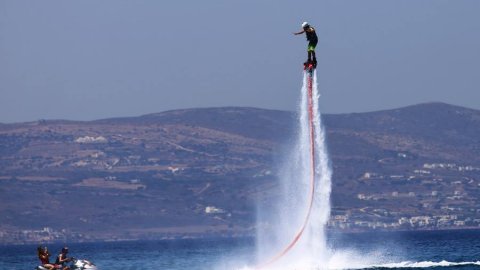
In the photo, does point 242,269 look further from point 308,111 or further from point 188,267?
point 188,267

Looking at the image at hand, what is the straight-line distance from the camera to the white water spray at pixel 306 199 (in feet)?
352

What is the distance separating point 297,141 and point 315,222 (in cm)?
717

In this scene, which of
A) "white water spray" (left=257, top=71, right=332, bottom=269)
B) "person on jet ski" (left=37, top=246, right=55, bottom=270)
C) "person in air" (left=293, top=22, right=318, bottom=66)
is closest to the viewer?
"person in air" (left=293, top=22, right=318, bottom=66)

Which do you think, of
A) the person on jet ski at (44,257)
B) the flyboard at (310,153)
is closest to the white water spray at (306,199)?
the flyboard at (310,153)

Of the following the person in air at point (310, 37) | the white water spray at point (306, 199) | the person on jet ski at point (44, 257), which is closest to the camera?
the person in air at point (310, 37)

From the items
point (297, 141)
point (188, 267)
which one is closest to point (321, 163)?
point (297, 141)

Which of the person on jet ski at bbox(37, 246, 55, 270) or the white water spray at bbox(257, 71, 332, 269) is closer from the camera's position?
the white water spray at bbox(257, 71, 332, 269)

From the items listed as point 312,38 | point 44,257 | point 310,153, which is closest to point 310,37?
point 312,38

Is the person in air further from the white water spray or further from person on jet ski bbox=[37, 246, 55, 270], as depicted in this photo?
person on jet ski bbox=[37, 246, 55, 270]

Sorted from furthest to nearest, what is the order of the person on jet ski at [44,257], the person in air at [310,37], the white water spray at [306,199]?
the person on jet ski at [44,257]
the white water spray at [306,199]
the person in air at [310,37]

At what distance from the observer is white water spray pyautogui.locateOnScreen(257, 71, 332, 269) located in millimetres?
107312

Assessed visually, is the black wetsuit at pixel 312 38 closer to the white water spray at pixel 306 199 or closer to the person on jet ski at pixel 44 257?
the white water spray at pixel 306 199

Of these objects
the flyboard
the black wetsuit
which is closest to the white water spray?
the flyboard

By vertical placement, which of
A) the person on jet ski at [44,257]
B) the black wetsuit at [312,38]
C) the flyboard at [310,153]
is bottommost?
the person on jet ski at [44,257]
